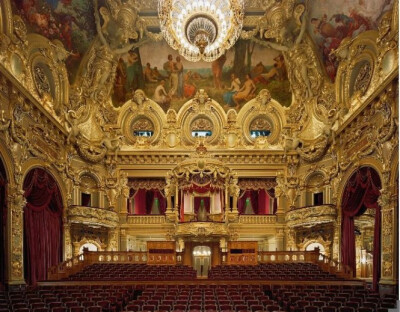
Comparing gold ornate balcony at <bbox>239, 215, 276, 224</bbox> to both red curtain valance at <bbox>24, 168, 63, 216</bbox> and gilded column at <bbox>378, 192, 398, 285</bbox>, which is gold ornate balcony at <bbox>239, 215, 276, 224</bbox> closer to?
red curtain valance at <bbox>24, 168, 63, 216</bbox>

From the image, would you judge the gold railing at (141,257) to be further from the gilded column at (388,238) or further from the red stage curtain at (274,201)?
the red stage curtain at (274,201)

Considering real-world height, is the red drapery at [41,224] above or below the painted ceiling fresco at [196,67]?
below

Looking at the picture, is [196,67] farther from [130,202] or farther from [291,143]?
[130,202]

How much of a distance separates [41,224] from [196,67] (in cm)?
1137

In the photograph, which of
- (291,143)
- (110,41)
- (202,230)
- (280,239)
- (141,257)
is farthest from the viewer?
(291,143)

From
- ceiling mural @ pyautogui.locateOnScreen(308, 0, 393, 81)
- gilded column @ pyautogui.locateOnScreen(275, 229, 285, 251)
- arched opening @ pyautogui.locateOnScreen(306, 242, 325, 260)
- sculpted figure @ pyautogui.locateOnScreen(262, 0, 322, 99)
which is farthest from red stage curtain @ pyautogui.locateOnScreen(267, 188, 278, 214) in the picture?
ceiling mural @ pyautogui.locateOnScreen(308, 0, 393, 81)

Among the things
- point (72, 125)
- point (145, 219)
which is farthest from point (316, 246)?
point (72, 125)

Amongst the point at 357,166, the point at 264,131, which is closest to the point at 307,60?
the point at 264,131

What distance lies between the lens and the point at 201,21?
48.2ft

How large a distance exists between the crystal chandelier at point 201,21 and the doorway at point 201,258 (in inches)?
400

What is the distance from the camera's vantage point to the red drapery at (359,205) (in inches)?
621

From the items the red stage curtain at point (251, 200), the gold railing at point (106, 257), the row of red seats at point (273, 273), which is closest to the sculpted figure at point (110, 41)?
the gold railing at point (106, 257)

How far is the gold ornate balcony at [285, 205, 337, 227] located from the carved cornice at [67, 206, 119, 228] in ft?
27.9

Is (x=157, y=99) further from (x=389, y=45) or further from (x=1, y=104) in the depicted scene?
(x=389, y=45)
